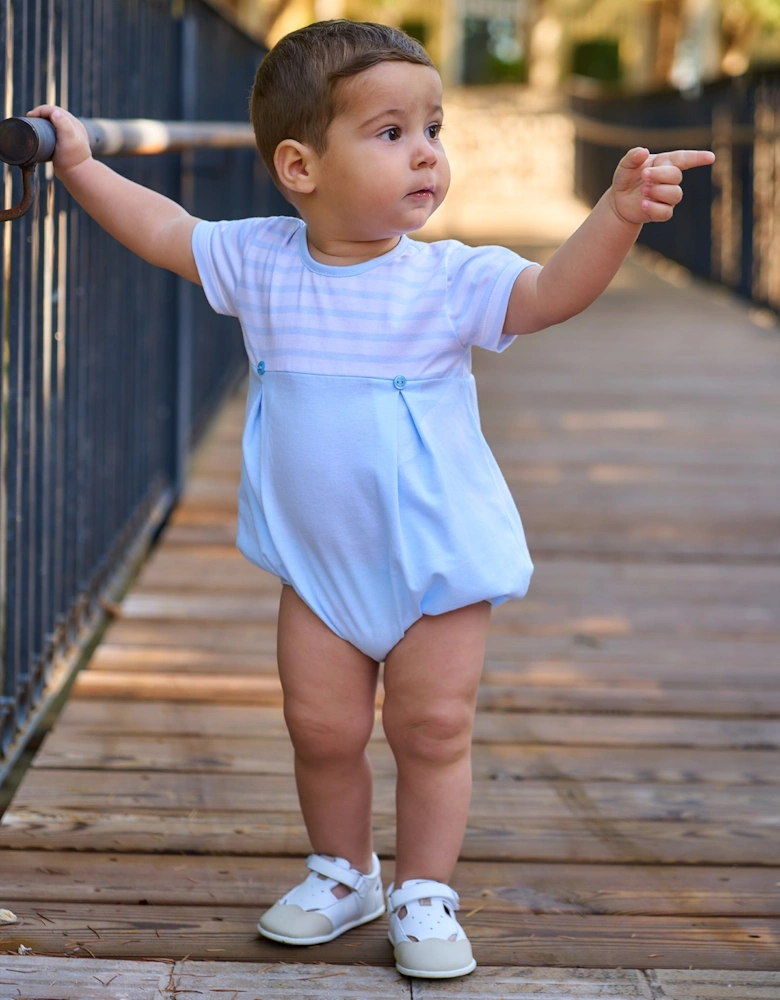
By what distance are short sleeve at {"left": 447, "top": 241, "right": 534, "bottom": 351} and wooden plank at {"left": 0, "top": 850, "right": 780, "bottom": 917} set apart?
82cm

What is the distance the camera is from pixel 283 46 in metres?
1.63

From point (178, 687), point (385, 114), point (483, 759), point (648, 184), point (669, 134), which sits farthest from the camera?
point (669, 134)

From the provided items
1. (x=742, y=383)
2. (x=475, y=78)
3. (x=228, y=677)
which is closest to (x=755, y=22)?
(x=475, y=78)

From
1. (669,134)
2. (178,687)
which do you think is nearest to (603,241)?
(178,687)

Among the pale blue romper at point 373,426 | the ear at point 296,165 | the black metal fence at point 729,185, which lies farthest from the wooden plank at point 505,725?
the black metal fence at point 729,185

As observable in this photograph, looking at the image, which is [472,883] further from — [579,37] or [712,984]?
[579,37]

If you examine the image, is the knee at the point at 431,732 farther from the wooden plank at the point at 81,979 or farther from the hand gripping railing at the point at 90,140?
the hand gripping railing at the point at 90,140

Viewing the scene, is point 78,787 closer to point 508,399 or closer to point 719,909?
point 719,909

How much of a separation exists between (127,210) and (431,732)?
0.78 m

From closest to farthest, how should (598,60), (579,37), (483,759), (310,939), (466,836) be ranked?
(310,939) → (466,836) → (483,759) → (598,60) → (579,37)

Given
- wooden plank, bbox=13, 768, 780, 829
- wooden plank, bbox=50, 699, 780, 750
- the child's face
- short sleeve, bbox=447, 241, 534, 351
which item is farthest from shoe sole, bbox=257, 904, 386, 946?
the child's face

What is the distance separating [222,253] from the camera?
1755 millimetres

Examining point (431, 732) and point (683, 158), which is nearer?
point (683, 158)

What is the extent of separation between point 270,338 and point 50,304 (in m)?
0.91
